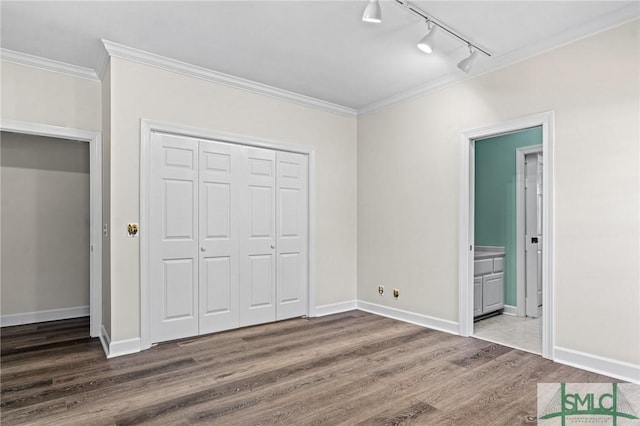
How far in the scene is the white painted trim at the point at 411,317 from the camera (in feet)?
13.5

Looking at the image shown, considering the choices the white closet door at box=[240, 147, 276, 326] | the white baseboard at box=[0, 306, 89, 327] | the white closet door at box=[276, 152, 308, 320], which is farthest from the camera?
the white closet door at box=[276, 152, 308, 320]

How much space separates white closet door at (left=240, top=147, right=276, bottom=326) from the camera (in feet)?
14.0

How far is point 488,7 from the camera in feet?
9.18

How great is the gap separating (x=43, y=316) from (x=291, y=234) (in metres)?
3.15

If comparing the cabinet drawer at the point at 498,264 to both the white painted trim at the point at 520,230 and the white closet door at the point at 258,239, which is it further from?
the white closet door at the point at 258,239

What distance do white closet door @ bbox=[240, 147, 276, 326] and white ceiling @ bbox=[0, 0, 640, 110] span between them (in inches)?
39.4

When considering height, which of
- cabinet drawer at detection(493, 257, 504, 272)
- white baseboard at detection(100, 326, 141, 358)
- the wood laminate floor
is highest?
cabinet drawer at detection(493, 257, 504, 272)

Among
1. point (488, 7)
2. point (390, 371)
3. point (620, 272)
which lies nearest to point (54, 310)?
point (390, 371)

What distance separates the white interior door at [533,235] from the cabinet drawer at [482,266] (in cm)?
49

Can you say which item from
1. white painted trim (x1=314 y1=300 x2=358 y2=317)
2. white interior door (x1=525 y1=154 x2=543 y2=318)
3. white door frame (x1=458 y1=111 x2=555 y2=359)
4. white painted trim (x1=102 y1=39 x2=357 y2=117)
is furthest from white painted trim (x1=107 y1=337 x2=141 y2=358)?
white interior door (x1=525 y1=154 x2=543 y2=318)

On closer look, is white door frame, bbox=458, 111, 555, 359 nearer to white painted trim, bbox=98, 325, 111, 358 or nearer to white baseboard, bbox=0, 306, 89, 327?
white painted trim, bbox=98, 325, 111, 358

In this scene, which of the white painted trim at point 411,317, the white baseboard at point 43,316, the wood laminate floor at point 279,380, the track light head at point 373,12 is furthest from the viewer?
the white baseboard at point 43,316

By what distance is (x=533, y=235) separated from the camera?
15.9 ft

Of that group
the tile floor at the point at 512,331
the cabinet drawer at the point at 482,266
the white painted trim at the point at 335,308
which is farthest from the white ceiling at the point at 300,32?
the white painted trim at the point at 335,308
